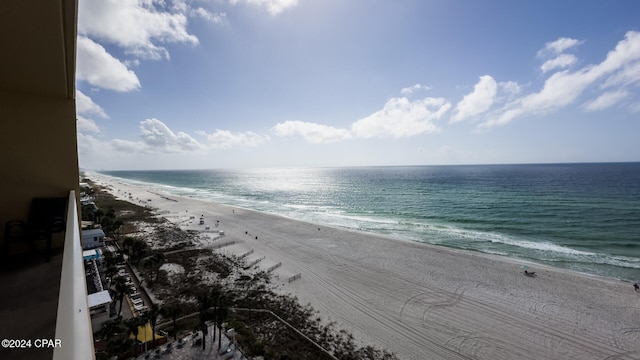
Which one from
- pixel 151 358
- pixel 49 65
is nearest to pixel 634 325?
pixel 151 358

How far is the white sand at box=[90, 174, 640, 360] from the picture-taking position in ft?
48.8

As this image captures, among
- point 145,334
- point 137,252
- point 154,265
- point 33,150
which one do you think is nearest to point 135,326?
point 145,334

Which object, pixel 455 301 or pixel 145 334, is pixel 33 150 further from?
pixel 455 301

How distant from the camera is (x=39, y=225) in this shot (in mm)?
5090

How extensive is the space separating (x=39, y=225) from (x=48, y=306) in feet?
10.1

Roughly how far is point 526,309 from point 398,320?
9.53 m

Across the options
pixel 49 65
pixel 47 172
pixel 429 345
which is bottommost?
pixel 429 345

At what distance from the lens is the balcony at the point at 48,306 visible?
139 cm

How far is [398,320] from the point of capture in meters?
16.8

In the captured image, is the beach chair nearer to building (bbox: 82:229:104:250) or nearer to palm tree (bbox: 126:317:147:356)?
palm tree (bbox: 126:317:147:356)

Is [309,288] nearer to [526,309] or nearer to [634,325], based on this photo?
[526,309]

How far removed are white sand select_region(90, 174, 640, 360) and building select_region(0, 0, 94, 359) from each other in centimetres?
1526

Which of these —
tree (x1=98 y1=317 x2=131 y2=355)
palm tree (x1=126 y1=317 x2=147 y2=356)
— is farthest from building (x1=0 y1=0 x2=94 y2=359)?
palm tree (x1=126 y1=317 x2=147 y2=356)

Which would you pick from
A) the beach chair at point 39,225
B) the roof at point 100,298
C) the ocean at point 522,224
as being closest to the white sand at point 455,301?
the ocean at point 522,224
